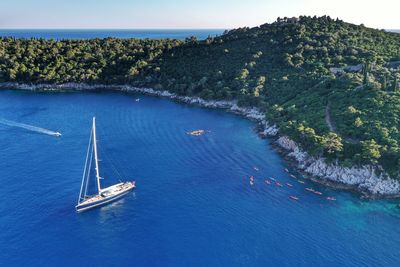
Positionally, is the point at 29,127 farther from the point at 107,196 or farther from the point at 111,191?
the point at 107,196

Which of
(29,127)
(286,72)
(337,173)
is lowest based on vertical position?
(29,127)

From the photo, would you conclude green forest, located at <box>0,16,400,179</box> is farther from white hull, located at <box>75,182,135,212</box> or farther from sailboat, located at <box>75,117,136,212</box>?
sailboat, located at <box>75,117,136,212</box>

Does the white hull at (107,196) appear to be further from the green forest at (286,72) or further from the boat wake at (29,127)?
the green forest at (286,72)

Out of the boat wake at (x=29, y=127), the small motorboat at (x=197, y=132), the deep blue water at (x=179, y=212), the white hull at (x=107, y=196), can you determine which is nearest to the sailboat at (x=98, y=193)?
the white hull at (x=107, y=196)

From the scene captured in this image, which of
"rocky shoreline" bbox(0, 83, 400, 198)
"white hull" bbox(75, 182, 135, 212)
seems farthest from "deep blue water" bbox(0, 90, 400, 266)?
"rocky shoreline" bbox(0, 83, 400, 198)

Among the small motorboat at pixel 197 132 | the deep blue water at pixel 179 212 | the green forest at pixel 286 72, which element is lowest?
the deep blue water at pixel 179 212

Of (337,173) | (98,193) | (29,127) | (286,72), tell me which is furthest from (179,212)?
(286,72)
